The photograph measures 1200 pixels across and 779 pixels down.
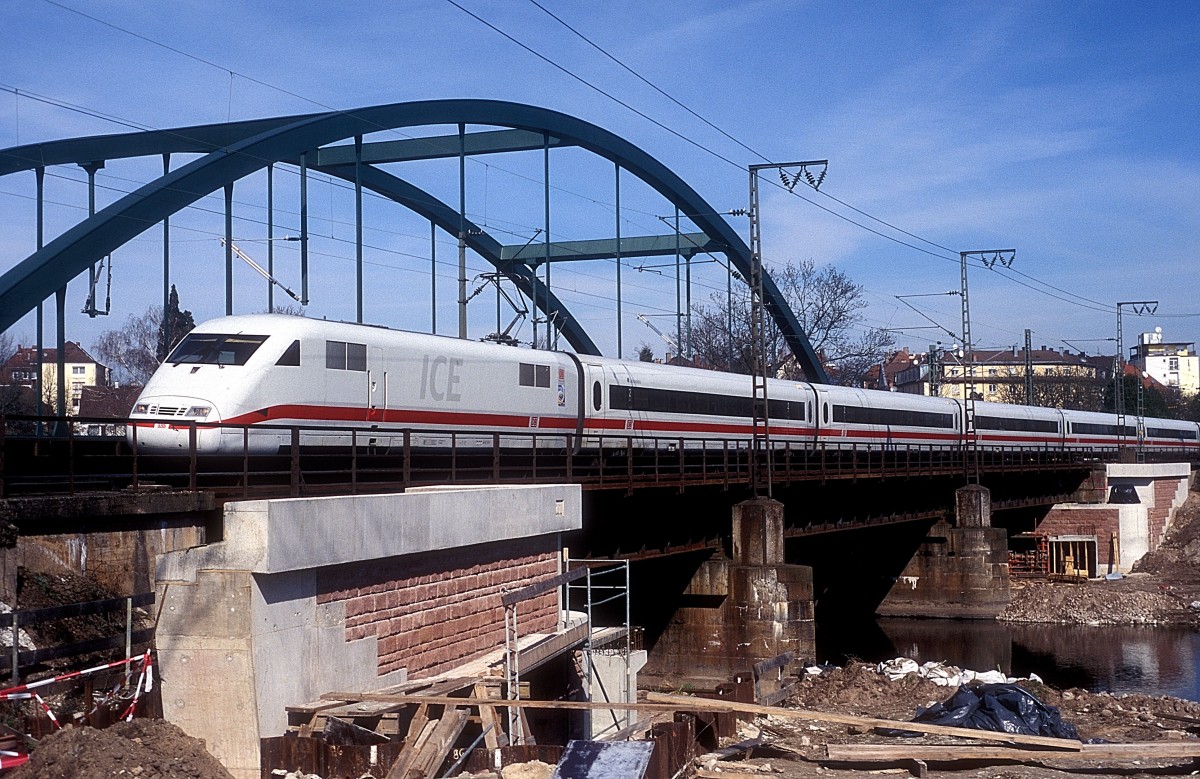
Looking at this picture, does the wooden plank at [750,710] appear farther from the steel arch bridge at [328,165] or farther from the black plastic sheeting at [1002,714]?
the steel arch bridge at [328,165]

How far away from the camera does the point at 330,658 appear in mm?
13289

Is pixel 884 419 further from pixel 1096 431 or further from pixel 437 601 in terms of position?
pixel 437 601

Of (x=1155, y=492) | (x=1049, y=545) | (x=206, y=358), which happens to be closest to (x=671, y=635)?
(x=206, y=358)

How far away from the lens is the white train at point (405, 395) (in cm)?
2078

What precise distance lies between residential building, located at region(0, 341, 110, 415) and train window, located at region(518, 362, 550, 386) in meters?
62.8

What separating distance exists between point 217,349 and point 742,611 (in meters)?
16.0

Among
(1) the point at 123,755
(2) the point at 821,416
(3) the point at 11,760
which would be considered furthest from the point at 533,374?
(2) the point at 821,416

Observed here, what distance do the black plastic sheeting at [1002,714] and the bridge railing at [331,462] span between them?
307 inches

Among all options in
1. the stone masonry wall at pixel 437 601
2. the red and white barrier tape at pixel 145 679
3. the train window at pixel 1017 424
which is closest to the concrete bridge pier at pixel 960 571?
the train window at pixel 1017 424

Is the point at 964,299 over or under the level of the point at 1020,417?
over

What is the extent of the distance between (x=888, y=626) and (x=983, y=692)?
28.7m

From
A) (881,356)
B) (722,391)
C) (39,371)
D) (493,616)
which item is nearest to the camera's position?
(493,616)

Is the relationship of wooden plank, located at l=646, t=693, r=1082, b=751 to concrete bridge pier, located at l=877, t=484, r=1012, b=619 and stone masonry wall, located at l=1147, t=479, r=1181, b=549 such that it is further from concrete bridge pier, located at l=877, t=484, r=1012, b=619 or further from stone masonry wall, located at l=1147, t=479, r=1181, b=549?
stone masonry wall, located at l=1147, t=479, r=1181, b=549

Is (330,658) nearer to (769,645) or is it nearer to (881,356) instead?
(769,645)
